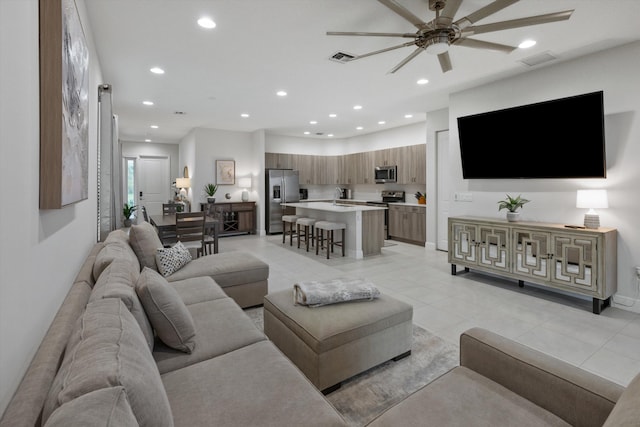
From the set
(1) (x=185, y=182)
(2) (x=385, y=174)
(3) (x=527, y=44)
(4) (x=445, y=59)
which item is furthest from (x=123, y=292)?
(1) (x=185, y=182)

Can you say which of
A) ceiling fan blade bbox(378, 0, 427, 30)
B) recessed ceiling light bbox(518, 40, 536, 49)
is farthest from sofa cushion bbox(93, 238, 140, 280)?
recessed ceiling light bbox(518, 40, 536, 49)

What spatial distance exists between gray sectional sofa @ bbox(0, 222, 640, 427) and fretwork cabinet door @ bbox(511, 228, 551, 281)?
2701mm

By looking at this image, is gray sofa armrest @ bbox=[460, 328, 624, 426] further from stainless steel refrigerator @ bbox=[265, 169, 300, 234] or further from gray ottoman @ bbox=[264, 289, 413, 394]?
stainless steel refrigerator @ bbox=[265, 169, 300, 234]

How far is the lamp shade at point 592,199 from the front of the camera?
3305 mm

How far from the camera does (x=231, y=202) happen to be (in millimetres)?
8203

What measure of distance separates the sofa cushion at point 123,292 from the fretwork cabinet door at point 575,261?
3.91 metres

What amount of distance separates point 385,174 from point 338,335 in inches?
251

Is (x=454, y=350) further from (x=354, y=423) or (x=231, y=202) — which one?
(x=231, y=202)

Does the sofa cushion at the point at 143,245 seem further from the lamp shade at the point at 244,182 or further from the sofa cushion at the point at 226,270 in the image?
the lamp shade at the point at 244,182

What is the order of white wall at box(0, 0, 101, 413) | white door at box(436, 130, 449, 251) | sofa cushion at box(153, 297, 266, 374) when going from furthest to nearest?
white door at box(436, 130, 449, 251) → sofa cushion at box(153, 297, 266, 374) → white wall at box(0, 0, 101, 413)

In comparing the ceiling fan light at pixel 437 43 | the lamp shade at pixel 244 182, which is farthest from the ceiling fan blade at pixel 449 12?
the lamp shade at pixel 244 182

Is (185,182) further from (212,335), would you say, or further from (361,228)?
(212,335)

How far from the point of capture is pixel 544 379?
47.5 inches

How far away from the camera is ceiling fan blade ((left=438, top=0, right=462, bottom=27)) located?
2101 mm
